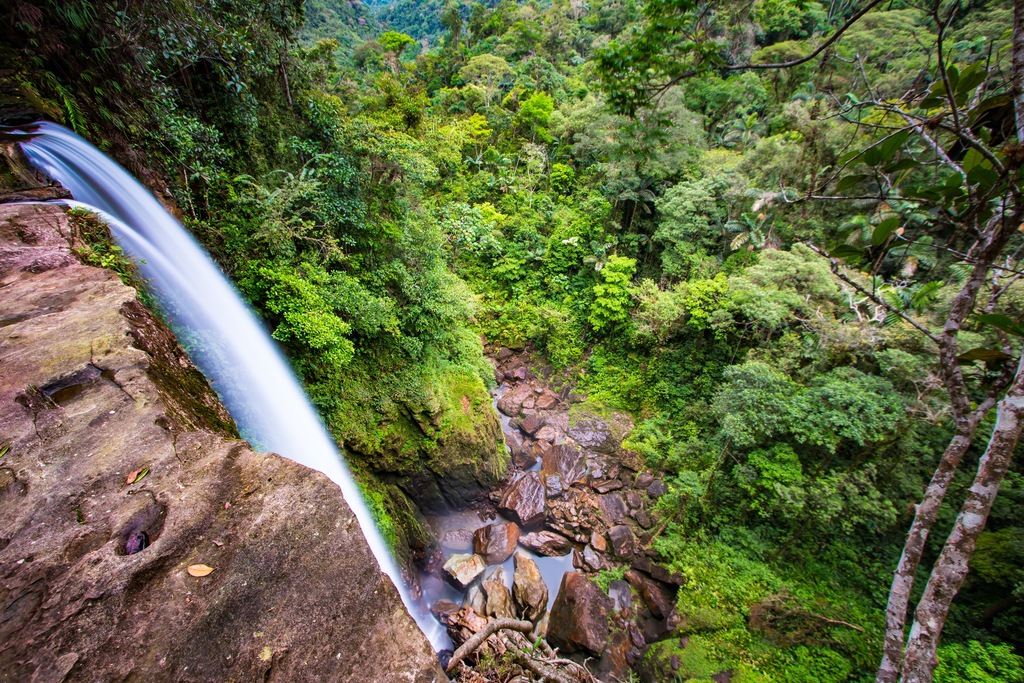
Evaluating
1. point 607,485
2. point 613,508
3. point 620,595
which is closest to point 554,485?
point 607,485

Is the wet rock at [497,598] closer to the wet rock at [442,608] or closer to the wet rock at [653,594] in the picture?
the wet rock at [442,608]

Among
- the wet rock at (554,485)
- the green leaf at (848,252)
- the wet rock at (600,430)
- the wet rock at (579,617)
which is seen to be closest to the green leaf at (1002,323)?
the green leaf at (848,252)

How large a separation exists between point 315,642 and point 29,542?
1427 mm

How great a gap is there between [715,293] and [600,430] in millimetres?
4672

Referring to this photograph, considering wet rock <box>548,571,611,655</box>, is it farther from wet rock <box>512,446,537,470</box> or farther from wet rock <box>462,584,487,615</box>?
wet rock <box>512,446,537,470</box>

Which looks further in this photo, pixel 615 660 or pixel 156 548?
pixel 615 660

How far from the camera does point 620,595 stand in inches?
282

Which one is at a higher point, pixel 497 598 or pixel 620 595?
pixel 497 598

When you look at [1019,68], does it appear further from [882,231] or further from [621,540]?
[621,540]

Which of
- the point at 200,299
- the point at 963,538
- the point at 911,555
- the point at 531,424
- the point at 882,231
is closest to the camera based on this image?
the point at 882,231

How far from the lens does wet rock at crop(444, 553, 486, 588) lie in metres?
6.90

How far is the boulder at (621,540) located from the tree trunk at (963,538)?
5.41 metres

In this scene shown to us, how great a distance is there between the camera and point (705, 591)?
267 inches

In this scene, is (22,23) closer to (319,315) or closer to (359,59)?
(319,315)
